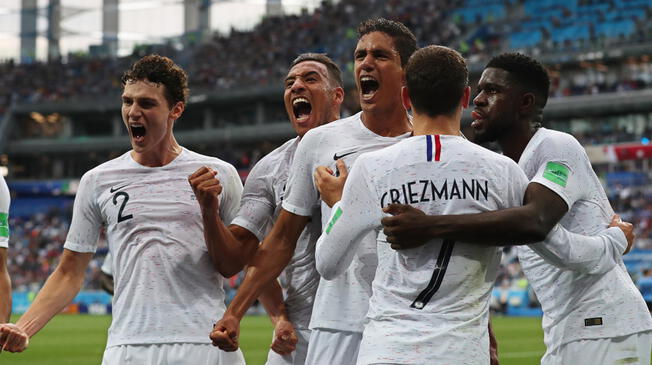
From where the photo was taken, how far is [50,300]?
192 inches

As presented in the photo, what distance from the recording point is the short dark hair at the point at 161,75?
4984 millimetres

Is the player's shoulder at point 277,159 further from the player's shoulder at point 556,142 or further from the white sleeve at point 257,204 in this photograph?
the player's shoulder at point 556,142

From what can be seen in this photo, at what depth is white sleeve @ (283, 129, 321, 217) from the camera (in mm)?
4684

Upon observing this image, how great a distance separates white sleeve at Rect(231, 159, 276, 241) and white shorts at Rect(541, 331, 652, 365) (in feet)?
5.58

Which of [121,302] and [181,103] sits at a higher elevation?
[181,103]

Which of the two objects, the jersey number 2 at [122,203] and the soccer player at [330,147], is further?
the jersey number 2 at [122,203]

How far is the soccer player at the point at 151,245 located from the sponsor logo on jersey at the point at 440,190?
146 cm

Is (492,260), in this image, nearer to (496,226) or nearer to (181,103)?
(496,226)

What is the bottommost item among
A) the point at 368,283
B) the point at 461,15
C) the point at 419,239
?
the point at 368,283

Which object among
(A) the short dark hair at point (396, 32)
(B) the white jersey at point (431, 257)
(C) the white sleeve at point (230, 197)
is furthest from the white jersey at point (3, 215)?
(B) the white jersey at point (431, 257)

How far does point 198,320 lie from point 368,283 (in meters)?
1.00

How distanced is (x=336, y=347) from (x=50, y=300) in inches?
60.3

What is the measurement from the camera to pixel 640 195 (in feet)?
110

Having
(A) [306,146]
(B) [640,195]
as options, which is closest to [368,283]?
(A) [306,146]
